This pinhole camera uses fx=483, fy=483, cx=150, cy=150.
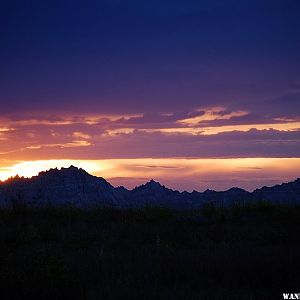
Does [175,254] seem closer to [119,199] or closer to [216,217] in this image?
[216,217]

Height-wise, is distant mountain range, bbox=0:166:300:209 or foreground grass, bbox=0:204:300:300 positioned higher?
distant mountain range, bbox=0:166:300:209

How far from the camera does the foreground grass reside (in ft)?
25.4

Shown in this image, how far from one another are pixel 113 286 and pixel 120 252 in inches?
129

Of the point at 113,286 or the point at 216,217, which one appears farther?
the point at 216,217

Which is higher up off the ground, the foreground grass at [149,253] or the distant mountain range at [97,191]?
the distant mountain range at [97,191]

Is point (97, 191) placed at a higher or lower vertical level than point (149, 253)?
higher

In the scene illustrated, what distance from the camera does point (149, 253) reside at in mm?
11086

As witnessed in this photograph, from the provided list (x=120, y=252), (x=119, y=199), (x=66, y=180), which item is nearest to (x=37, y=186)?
(x=66, y=180)

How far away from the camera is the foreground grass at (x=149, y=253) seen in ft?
25.4

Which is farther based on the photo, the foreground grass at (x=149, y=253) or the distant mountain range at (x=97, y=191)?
the distant mountain range at (x=97, y=191)

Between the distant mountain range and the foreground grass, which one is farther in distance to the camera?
the distant mountain range

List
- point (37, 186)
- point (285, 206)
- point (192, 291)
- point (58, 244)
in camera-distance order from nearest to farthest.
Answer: point (192, 291)
point (58, 244)
point (285, 206)
point (37, 186)

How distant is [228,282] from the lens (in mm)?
8688

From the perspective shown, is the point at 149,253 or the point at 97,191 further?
the point at 97,191
